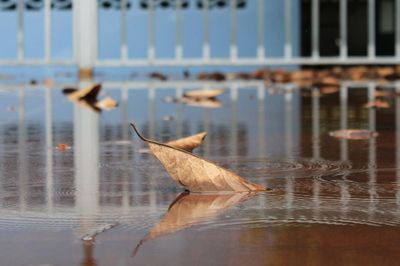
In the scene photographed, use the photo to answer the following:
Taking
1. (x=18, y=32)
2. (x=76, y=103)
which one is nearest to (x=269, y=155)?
(x=76, y=103)

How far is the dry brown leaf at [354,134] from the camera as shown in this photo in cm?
364

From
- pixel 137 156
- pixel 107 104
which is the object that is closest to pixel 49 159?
pixel 137 156

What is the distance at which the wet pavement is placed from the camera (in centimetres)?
152

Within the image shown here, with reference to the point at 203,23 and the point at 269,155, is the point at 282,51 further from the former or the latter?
the point at 269,155

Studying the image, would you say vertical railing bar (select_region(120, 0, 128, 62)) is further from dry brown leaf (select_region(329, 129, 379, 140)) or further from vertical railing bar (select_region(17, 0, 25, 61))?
dry brown leaf (select_region(329, 129, 379, 140))

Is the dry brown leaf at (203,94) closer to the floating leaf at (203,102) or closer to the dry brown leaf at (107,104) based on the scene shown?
the floating leaf at (203,102)

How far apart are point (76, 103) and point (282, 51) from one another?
635cm

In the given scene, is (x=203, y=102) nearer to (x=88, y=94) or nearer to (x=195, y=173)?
(x=88, y=94)

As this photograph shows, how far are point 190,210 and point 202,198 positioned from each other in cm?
15

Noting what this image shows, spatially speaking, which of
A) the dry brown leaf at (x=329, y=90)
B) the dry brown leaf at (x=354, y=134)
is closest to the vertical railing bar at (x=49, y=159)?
the dry brown leaf at (x=354, y=134)

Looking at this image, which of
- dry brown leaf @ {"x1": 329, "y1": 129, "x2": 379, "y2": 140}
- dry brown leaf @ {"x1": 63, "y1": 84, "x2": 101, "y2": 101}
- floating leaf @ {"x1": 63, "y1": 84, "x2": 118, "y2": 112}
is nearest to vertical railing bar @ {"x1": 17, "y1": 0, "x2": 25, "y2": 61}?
floating leaf @ {"x1": 63, "y1": 84, "x2": 118, "y2": 112}

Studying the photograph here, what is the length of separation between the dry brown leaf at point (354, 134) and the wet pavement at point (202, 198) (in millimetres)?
42

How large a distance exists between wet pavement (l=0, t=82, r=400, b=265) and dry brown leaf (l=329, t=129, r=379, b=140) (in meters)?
0.04

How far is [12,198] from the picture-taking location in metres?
2.11
